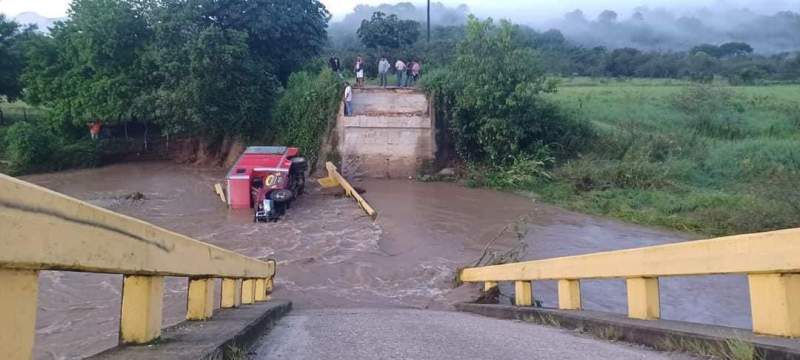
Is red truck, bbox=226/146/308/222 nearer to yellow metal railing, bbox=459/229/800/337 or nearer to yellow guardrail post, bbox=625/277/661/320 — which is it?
yellow metal railing, bbox=459/229/800/337

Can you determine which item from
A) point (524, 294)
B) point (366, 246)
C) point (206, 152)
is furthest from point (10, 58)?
point (524, 294)

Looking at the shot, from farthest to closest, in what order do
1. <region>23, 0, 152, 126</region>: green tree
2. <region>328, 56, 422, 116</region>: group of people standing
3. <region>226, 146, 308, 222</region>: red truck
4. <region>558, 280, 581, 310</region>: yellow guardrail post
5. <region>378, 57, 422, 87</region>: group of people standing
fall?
1. <region>378, 57, 422, 87</region>: group of people standing
2. <region>23, 0, 152, 126</region>: green tree
3. <region>328, 56, 422, 116</region>: group of people standing
4. <region>226, 146, 308, 222</region>: red truck
5. <region>558, 280, 581, 310</region>: yellow guardrail post

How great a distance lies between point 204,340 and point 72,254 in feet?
4.91

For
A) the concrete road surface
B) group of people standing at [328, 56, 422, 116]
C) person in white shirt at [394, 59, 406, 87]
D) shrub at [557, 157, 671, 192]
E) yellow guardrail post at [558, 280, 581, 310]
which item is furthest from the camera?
person in white shirt at [394, 59, 406, 87]

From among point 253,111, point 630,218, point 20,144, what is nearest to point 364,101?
point 253,111

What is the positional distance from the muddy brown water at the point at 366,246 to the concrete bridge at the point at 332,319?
4.50m

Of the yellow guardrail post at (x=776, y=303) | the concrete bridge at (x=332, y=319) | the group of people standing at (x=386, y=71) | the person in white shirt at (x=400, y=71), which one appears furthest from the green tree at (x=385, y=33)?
the yellow guardrail post at (x=776, y=303)

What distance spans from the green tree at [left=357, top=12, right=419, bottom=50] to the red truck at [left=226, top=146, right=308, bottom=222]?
2767 centimetres

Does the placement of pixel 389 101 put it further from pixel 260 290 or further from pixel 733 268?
pixel 733 268

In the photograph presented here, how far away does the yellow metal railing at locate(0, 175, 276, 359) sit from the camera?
6.72 ft

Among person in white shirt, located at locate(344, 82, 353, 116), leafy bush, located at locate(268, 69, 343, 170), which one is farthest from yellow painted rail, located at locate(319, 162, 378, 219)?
leafy bush, located at locate(268, 69, 343, 170)

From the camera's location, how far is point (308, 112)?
28.1 metres

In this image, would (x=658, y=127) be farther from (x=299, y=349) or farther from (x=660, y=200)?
(x=299, y=349)

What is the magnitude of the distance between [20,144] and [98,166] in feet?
10.3
